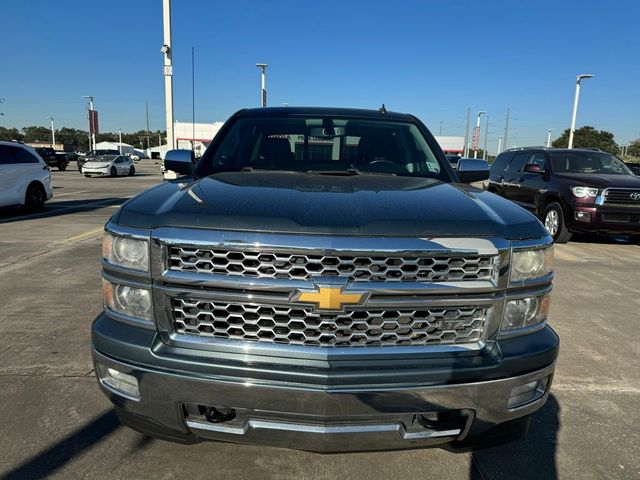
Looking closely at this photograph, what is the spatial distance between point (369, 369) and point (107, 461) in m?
1.49

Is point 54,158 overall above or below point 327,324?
below

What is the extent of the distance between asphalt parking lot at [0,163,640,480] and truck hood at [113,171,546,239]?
1238 millimetres

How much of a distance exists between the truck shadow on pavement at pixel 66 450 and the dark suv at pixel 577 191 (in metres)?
8.53

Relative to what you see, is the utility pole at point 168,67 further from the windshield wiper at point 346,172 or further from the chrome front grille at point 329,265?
the chrome front grille at point 329,265

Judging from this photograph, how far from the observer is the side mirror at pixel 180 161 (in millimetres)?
3656

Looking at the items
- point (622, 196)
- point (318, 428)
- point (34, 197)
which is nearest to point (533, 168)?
point (622, 196)

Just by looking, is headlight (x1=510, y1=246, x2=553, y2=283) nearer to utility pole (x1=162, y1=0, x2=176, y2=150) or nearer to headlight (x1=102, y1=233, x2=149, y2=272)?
headlight (x1=102, y1=233, x2=149, y2=272)

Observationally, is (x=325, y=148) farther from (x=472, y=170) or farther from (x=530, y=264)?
(x=530, y=264)

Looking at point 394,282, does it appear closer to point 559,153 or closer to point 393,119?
point 393,119

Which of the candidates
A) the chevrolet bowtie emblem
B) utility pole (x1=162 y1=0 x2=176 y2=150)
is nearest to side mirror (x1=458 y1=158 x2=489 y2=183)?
A: the chevrolet bowtie emblem

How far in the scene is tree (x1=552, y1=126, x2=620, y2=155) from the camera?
68906 mm

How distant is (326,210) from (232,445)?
142 centimetres

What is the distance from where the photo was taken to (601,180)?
344 inches

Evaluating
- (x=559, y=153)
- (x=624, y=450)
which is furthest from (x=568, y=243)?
(x=624, y=450)
